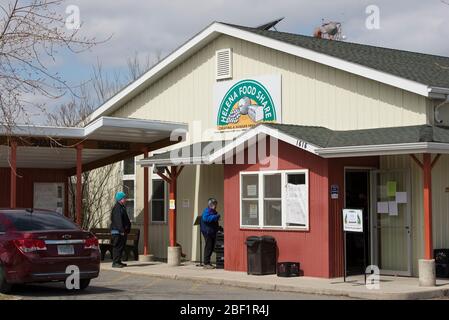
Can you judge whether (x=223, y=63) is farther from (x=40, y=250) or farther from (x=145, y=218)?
(x=40, y=250)

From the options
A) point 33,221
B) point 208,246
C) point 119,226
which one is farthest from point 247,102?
point 33,221

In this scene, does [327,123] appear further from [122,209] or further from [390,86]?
[122,209]

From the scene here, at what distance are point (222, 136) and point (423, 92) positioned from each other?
22.9ft

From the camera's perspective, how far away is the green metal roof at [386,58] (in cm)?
1783

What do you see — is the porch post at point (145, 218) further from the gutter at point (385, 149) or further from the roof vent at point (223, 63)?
the gutter at point (385, 149)

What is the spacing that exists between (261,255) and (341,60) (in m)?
4.91

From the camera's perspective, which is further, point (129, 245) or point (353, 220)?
point (129, 245)

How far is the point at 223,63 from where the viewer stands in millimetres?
21906

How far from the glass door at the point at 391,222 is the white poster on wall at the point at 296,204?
173cm

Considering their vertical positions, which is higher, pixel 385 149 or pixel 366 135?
pixel 366 135

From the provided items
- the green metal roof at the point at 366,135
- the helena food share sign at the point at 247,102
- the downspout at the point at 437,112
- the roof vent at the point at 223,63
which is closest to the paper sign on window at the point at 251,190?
the green metal roof at the point at 366,135

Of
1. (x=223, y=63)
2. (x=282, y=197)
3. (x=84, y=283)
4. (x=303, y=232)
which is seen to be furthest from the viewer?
(x=223, y=63)
